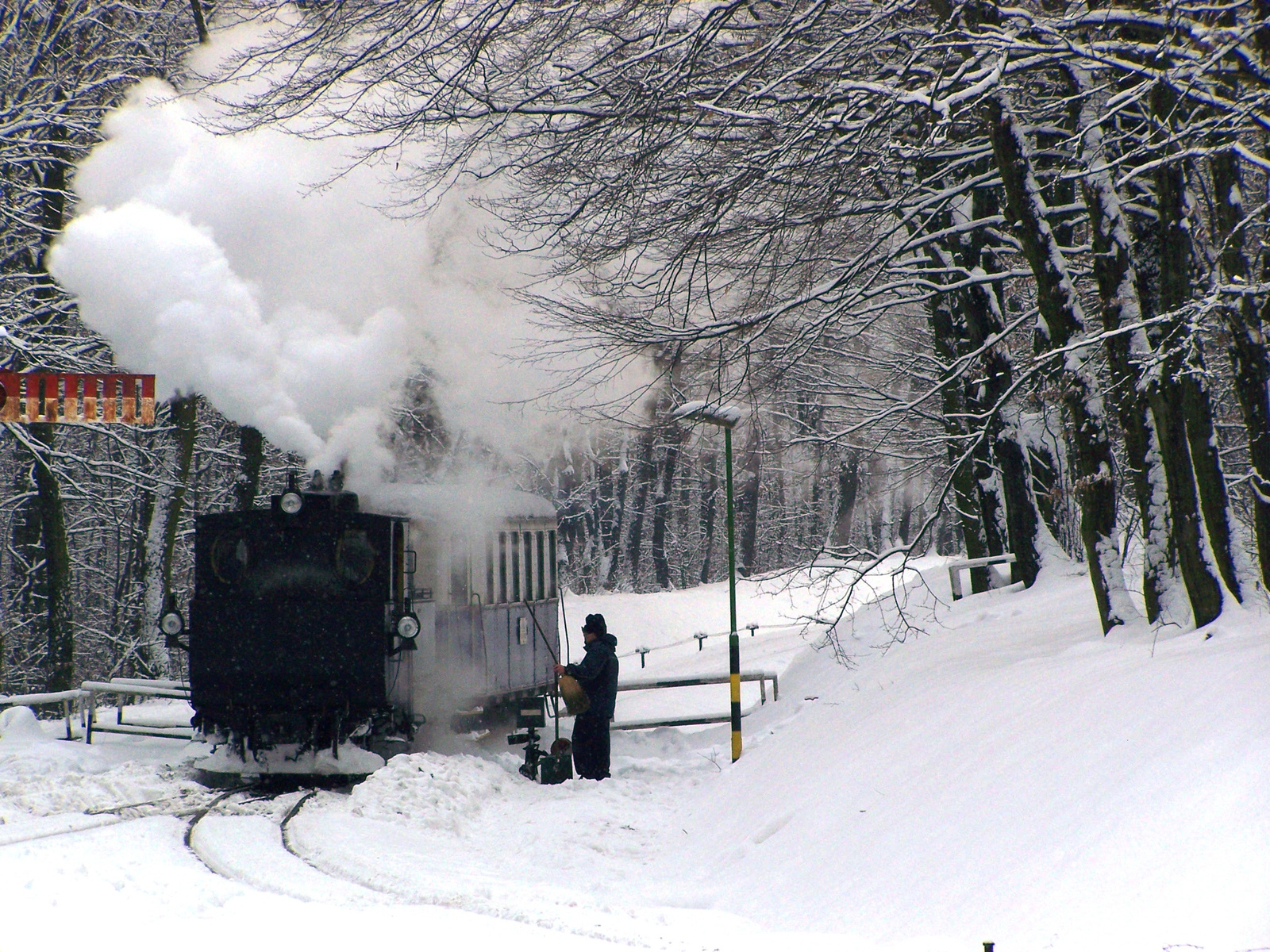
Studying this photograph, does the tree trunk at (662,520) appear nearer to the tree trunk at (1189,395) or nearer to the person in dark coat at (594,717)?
the person in dark coat at (594,717)

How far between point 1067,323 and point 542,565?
8.14 meters

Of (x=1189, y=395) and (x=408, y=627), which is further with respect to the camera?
(x=408, y=627)

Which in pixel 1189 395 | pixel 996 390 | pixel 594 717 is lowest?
pixel 594 717

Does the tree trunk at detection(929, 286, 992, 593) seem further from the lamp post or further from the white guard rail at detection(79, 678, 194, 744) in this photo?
the white guard rail at detection(79, 678, 194, 744)

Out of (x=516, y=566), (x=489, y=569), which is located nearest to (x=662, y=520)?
(x=516, y=566)

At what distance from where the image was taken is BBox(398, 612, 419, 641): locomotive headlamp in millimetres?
11219

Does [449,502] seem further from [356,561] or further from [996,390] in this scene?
[996,390]

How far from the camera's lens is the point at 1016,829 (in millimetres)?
5320

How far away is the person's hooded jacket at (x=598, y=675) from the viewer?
35.2 feet

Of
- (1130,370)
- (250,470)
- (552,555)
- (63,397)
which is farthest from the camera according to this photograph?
(250,470)

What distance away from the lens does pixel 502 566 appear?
13859 mm

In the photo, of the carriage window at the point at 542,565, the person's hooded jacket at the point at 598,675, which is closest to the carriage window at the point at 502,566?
the carriage window at the point at 542,565

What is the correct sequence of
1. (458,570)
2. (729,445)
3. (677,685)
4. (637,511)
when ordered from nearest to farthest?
(729,445)
(458,570)
(677,685)
(637,511)

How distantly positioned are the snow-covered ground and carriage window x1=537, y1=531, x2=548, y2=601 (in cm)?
452
